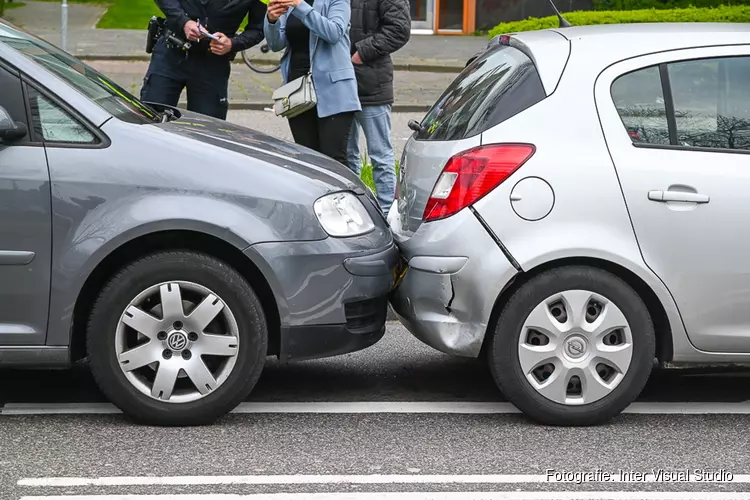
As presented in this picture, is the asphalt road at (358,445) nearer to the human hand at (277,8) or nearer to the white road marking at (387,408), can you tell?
the white road marking at (387,408)

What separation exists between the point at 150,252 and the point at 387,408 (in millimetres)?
1178

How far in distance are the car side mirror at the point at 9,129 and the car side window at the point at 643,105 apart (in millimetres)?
2276

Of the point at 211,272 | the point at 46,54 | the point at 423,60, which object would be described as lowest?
the point at 423,60

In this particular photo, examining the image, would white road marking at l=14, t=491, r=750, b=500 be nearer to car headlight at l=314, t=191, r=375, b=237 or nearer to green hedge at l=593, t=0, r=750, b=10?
car headlight at l=314, t=191, r=375, b=237

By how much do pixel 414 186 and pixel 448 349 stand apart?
0.75 m

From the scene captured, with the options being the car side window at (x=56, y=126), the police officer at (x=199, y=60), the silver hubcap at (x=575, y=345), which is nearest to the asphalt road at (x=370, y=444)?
the silver hubcap at (x=575, y=345)

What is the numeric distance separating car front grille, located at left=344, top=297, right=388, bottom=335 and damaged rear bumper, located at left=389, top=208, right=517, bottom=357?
0.12m

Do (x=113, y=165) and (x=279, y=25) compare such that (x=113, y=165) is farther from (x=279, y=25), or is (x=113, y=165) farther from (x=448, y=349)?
(x=279, y=25)

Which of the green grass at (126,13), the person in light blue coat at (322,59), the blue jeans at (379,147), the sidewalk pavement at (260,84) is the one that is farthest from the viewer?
the green grass at (126,13)

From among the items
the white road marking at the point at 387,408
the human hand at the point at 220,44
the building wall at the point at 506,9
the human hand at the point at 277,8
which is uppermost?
the human hand at the point at 277,8

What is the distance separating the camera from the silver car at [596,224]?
15.2 feet

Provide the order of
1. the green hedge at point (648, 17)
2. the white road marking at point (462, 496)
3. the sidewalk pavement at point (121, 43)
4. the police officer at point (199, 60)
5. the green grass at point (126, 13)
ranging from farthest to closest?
1. the green grass at point (126, 13)
2. the sidewalk pavement at point (121, 43)
3. the green hedge at point (648, 17)
4. the police officer at point (199, 60)
5. the white road marking at point (462, 496)

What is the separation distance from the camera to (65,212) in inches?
178

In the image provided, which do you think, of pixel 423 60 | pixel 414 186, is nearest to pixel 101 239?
pixel 414 186
